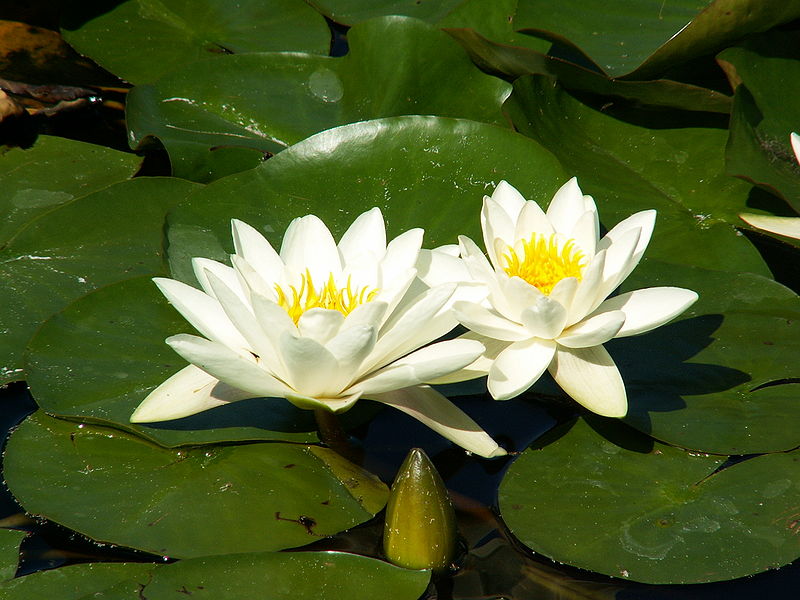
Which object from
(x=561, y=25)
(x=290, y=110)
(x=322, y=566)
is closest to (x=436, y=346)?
(x=322, y=566)

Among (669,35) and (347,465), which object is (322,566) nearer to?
(347,465)

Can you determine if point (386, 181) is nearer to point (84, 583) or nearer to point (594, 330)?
point (594, 330)

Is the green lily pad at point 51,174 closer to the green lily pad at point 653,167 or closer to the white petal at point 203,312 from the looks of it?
the white petal at point 203,312

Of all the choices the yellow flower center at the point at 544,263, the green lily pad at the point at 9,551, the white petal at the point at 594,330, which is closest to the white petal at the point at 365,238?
the yellow flower center at the point at 544,263

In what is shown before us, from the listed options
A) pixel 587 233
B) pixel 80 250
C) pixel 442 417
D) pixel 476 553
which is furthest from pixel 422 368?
pixel 80 250

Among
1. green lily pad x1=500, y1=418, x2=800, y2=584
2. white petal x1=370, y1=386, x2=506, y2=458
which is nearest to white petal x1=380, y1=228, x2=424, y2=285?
white petal x1=370, y1=386, x2=506, y2=458

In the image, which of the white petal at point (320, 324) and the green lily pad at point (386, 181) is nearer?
the white petal at point (320, 324)
